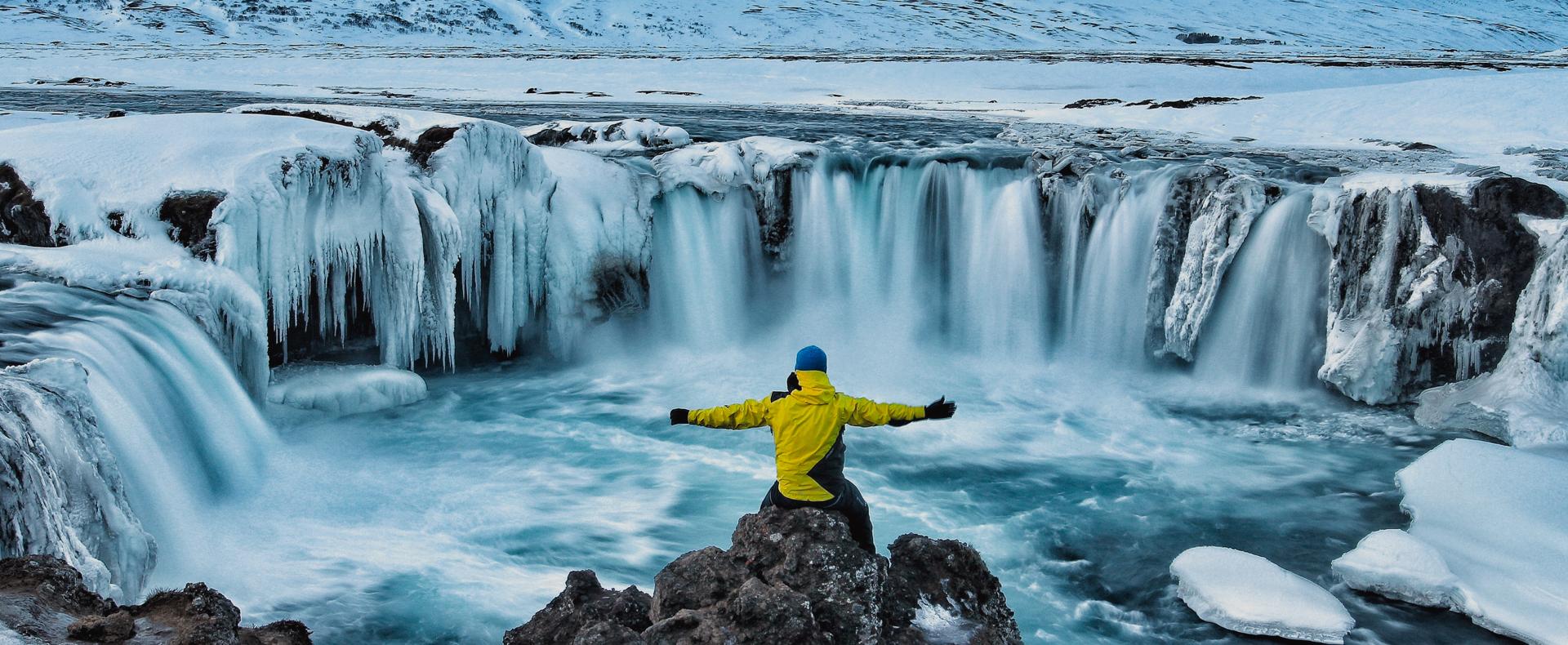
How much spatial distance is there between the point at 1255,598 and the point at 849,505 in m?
3.04

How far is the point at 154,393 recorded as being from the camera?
746 centimetres

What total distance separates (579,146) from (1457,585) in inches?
442

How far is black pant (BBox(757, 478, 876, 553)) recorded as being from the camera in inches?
192

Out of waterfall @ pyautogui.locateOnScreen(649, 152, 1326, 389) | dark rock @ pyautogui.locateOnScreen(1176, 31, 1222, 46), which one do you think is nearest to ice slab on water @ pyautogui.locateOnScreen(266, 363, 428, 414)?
waterfall @ pyautogui.locateOnScreen(649, 152, 1326, 389)

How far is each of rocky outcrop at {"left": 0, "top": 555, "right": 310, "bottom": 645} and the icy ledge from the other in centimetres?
627

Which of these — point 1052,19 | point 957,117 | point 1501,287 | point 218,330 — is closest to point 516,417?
point 218,330

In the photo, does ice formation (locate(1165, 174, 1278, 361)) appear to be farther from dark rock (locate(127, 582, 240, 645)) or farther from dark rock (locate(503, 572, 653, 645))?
dark rock (locate(127, 582, 240, 645))

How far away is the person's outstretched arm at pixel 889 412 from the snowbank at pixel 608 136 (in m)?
9.72

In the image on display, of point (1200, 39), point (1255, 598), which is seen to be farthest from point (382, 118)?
point (1200, 39)

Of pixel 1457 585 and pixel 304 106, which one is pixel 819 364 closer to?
pixel 1457 585

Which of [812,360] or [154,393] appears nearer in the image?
[812,360]

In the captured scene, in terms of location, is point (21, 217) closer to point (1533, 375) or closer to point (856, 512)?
point (856, 512)

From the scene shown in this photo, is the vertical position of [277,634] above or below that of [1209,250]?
below

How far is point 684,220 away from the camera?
1303 cm
